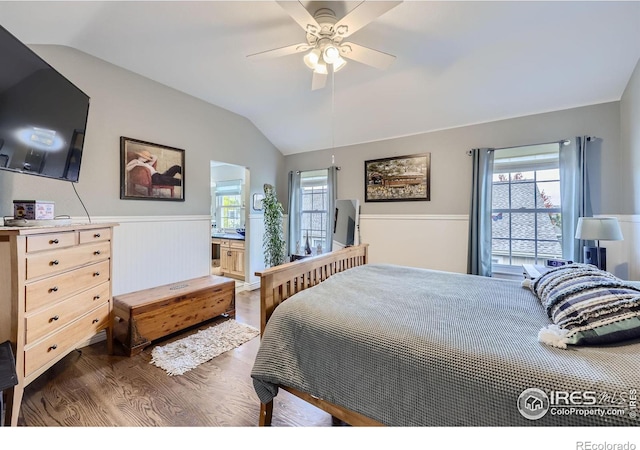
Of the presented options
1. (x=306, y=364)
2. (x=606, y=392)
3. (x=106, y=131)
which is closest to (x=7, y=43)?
(x=106, y=131)

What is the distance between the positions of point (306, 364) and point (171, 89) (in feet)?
11.2

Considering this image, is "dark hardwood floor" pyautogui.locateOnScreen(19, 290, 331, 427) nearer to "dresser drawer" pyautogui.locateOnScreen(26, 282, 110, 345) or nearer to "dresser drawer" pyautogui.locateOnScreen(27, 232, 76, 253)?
"dresser drawer" pyautogui.locateOnScreen(26, 282, 110, 345)

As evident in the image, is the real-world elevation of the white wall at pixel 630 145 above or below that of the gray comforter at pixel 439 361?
above

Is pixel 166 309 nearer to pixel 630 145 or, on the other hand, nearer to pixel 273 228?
pixel 273 228

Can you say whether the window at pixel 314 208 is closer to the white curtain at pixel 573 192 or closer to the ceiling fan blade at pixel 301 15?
the ceiling fan blade at pixel 301 15

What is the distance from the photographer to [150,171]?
2.99 m

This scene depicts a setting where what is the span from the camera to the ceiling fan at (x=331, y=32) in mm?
1540

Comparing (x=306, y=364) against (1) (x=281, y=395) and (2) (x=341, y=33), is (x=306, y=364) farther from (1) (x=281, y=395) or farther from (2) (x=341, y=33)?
(2) (x=341, y=33)

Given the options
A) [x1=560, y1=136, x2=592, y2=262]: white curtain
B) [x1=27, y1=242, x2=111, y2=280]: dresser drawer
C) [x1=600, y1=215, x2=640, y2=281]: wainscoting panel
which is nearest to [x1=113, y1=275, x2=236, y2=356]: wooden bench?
[x1=27, y1=242, x2=111, y2=280]: dresser drawer

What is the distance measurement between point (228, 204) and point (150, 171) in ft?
10.3

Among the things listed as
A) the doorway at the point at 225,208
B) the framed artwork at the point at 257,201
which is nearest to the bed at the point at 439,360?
the framed artwork at the point at 257,201

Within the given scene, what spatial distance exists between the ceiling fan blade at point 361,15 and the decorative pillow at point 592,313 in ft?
5.52

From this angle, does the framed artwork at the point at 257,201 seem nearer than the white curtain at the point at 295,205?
Yes
